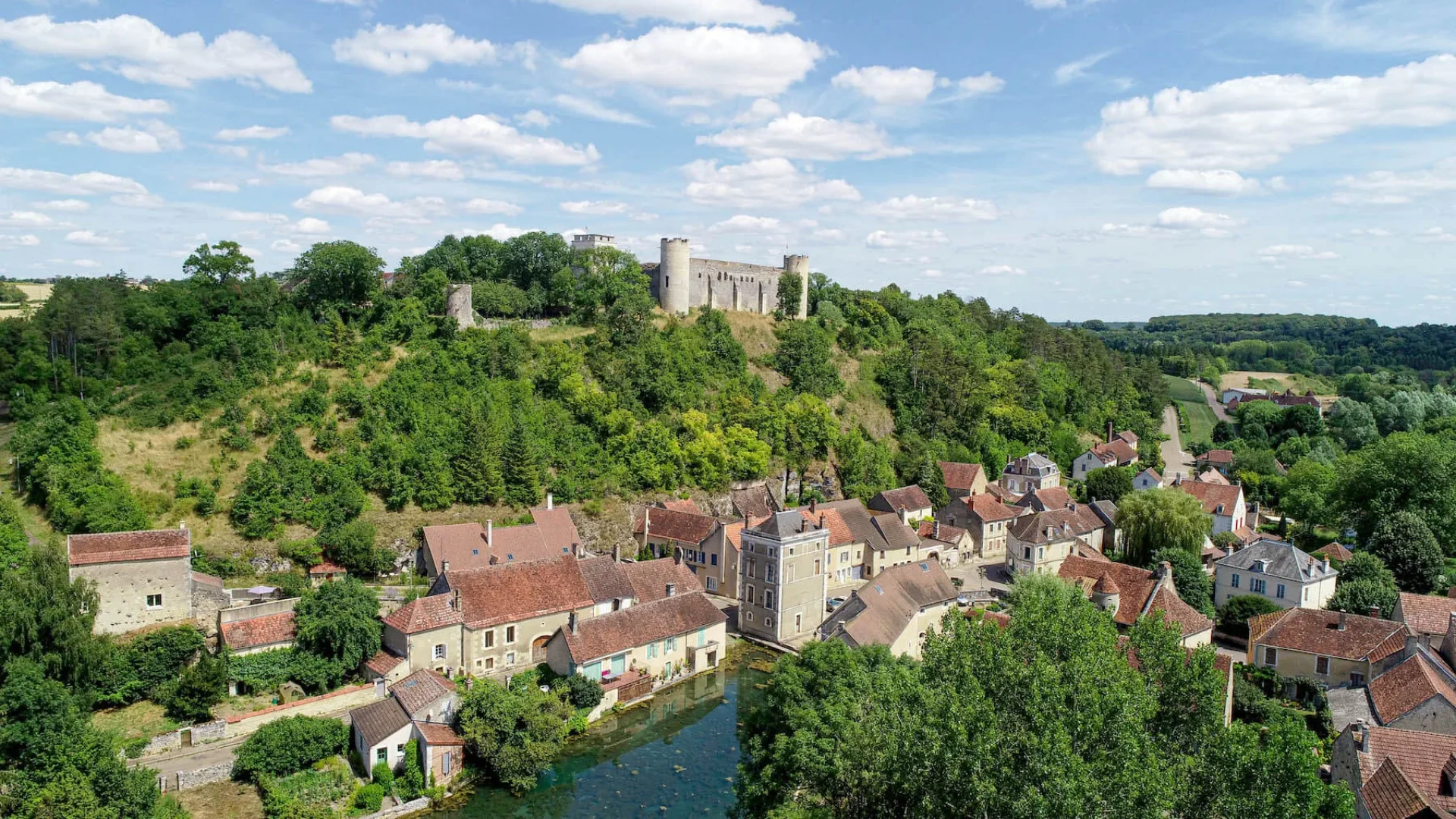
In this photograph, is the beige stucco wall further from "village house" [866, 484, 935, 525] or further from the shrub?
"village house" [866, 484, 935, 525]

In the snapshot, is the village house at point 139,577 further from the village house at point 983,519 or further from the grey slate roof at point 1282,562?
the grey slate roof at point 1282,562

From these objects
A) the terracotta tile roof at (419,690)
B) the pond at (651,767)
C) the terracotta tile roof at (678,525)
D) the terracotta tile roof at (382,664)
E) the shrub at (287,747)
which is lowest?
the pond at (651,767)

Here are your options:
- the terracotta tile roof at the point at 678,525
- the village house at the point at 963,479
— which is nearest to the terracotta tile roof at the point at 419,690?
the terracotta tile roof at the point at 678,525

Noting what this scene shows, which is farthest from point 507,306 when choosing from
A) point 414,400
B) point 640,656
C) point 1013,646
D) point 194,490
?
point 1013,646

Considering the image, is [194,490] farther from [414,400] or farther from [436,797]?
[436,797]

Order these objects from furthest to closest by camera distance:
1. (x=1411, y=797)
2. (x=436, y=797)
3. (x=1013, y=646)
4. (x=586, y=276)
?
(x=586, y=276)
(x=436, y=797)
(x=1013, y=646)
(x=1411, y=797)

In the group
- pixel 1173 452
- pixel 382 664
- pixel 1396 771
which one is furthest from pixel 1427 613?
pixel 1173 452

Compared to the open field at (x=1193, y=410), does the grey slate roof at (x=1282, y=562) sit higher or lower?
lower

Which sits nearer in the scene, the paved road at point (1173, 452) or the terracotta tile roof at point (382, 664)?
the terracotta tile roof at point (382, 664)
